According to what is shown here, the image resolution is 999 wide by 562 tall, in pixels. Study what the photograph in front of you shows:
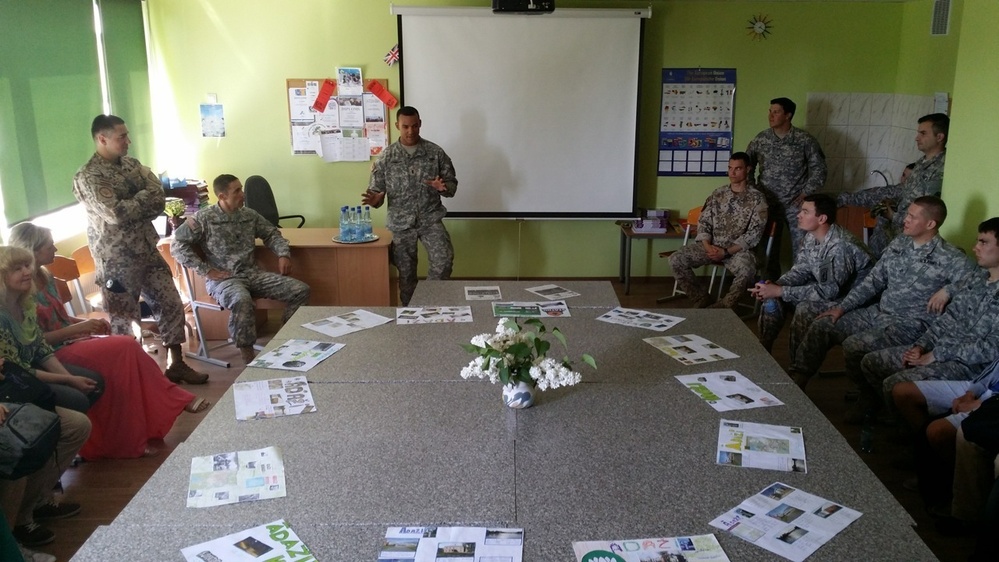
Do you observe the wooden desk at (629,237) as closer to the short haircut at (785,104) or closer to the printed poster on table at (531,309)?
the short haircut at (785,104)

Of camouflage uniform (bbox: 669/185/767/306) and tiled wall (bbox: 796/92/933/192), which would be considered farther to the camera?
tiled wall (bbox: 796/92/933/192)

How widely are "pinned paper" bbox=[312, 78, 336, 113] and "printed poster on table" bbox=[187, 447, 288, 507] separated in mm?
4429

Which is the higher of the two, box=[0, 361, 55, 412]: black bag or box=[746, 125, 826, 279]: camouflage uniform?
box=[746, 125, 826, 279]: camouflage uniform

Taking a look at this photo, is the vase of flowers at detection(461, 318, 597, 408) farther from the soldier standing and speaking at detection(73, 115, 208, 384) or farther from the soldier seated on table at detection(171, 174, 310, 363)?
the soldier standing and speaking at detection(73, 115, 208, 384)

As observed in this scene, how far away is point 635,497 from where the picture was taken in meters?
2.05

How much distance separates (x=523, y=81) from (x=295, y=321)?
342cm

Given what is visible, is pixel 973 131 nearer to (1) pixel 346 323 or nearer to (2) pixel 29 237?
(1) pixel 346 323

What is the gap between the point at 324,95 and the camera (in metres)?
6.23

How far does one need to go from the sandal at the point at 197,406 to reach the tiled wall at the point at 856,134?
5.01 m

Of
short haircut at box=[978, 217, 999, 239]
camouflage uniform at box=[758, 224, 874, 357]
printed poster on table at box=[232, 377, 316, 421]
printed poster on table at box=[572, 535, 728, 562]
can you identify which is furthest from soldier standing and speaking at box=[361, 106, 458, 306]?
printed poster on table at box=[572, 535, 728, 562]

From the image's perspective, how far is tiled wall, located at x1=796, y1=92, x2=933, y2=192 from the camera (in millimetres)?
6352

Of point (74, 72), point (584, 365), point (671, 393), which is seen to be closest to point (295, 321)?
point (584, 365)

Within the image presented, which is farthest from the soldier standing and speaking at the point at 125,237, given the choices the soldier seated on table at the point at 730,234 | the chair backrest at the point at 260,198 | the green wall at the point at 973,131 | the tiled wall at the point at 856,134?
the tiled wall at the point at 856,134

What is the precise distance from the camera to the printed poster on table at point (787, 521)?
1848 millimetres
